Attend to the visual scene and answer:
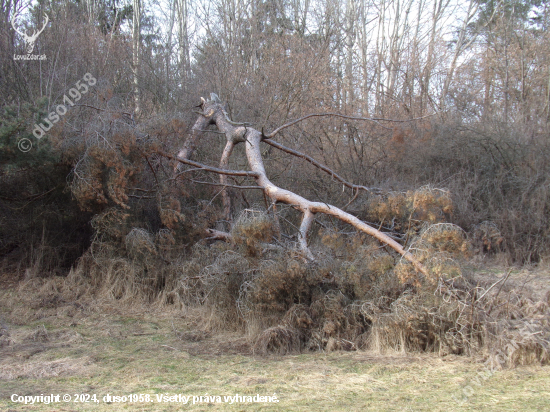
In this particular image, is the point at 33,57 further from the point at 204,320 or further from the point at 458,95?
the point at 458,95

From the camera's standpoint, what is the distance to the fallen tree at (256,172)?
637 centimetres

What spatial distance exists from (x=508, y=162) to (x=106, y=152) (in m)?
8.44

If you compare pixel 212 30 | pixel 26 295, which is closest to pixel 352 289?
pixel 26 295

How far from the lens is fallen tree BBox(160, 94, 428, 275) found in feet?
20.9

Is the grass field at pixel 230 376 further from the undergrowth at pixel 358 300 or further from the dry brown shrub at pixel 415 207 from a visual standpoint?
the dry brown shrub at pixel 415 207

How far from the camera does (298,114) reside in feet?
39.1

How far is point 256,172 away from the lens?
7859 mm

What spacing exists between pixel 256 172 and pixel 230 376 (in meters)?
3.86

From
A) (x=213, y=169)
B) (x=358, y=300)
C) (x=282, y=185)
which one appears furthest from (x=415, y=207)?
(x=282, y=185)

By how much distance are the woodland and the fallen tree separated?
4 centimetres

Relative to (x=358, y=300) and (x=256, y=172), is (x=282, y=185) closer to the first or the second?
(x=256, y=172)

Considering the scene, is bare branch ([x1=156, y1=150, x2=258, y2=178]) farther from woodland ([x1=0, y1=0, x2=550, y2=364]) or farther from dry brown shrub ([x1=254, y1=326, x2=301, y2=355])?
dry brown shrub ([x1=254, y1=326, x2=301, y2=355])

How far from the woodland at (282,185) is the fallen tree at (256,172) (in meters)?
0.04

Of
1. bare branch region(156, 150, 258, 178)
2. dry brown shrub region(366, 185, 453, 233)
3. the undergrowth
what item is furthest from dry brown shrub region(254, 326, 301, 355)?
bare branch region(156, 150, 258, 178)
